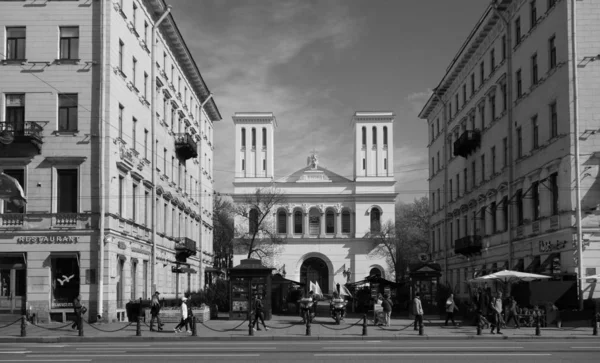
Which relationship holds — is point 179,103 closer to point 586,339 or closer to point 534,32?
point 534,32

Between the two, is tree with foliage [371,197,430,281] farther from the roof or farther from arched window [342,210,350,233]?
the roof

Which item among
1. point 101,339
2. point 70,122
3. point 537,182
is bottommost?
point 101,339

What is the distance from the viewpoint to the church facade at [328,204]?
308 feet

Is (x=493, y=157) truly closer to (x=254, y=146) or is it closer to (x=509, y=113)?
(x=509, y=113)

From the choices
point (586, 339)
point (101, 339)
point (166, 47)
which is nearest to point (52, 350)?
point (101, 339)

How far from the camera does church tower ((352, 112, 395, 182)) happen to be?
314 ft

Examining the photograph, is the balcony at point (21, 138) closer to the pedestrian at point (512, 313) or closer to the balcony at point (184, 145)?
the balcony at point (184, 145)

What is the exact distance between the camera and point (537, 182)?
37406 mm

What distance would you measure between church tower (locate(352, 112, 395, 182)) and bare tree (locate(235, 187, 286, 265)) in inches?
458

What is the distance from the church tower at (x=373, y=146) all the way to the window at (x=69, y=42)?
63.2 meters

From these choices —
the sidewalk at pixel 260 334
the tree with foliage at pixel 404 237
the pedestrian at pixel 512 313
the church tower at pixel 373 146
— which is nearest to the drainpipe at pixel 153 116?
the sidewalk at pixel 260 334

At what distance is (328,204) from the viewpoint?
95.4 metres

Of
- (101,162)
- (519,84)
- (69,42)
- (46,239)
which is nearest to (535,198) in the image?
(519,84)

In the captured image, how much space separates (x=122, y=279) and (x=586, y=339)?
22.5 metres
